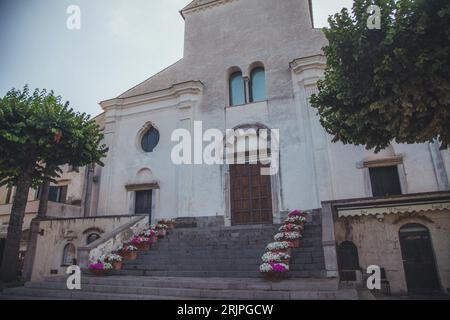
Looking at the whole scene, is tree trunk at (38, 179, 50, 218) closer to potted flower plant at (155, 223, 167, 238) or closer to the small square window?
potted flower plant at (155, 223, 167, 238)

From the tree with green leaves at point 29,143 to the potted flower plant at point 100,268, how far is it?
4.64m

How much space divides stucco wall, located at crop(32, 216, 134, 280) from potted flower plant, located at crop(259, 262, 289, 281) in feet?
24.5

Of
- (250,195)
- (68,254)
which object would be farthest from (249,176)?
(68,254)

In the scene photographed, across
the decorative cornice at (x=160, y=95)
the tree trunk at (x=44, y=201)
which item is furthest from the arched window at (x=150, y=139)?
the tree trunk at (x=44, y=201)

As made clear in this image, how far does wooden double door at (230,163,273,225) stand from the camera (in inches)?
562

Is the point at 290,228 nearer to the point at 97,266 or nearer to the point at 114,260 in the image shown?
the point at 114,260

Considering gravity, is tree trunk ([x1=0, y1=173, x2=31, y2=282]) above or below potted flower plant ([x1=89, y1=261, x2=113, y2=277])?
above

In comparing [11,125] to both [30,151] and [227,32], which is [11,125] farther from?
[227,32]

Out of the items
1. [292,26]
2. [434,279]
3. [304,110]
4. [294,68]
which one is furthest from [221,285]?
[292,26]

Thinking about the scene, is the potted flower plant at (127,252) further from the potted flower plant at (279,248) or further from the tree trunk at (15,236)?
→ the potted flower plant at (279,248)

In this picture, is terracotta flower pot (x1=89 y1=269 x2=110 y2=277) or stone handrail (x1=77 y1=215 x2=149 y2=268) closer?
terracotta flower pot (x1=89 y1=269 x2=110 y2=277)

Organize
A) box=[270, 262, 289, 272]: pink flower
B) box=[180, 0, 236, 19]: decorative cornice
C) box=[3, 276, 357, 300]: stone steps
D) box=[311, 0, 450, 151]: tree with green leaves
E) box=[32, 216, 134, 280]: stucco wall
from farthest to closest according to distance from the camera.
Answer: box=[180, 0, 236, 19]: decorative cornice, box=[32, 216, 134, 280]: stucco wall, box=[270, 262, 289, 272]: pink flower, box=[3, 276, 357, 300]: stone steps, box=[311, 0, 450, 151]: tree with green leaves

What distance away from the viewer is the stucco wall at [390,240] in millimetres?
10094

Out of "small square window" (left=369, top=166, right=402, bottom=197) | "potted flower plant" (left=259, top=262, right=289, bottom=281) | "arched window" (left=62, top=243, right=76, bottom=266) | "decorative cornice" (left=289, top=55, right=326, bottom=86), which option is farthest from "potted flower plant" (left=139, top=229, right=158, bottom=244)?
"decorative cornice" (left=289, top=55, right=326, bottom=86)
